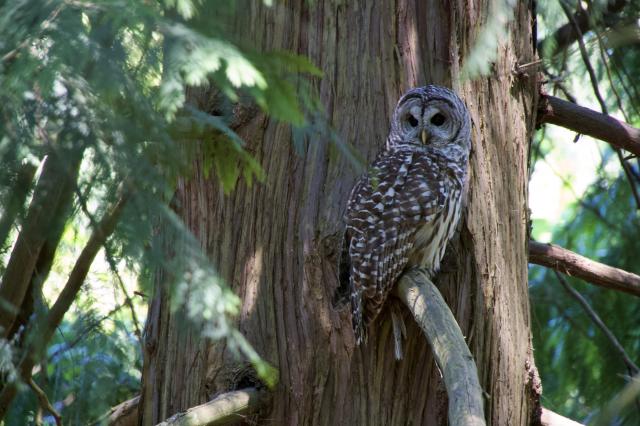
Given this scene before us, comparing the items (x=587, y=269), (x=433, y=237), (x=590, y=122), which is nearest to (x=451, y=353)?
(x=433, y=237)

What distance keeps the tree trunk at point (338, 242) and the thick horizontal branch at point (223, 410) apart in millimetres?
85

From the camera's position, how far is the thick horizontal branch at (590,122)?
3.56 metres

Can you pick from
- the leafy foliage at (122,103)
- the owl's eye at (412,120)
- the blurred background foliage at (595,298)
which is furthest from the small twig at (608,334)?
the leafy foliage at (122,103)

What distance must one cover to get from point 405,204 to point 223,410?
124 centimetres

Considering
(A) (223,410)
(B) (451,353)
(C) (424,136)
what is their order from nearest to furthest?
(B) (451,353) → (A) (223,410) → (C) (424,136)

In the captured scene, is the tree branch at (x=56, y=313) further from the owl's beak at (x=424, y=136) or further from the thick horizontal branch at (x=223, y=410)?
the owl's beak at (x=424, y=136)

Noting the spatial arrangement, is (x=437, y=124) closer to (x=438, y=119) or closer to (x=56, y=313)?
(x=438, y=119)

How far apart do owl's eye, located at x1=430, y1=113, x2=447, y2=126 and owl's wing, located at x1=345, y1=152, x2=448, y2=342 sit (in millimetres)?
186

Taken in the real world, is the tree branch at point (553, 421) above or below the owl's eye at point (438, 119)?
below

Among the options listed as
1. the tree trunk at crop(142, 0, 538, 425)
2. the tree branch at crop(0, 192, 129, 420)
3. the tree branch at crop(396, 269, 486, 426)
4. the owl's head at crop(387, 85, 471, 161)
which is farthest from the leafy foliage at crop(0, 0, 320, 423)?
the owl's head at crop(387, 85, 471, 161)

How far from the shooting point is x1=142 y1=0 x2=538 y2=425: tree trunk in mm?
3043

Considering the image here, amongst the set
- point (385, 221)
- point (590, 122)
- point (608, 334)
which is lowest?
point (608, 334)

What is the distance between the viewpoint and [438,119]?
3824 mm

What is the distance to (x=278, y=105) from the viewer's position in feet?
6.04
